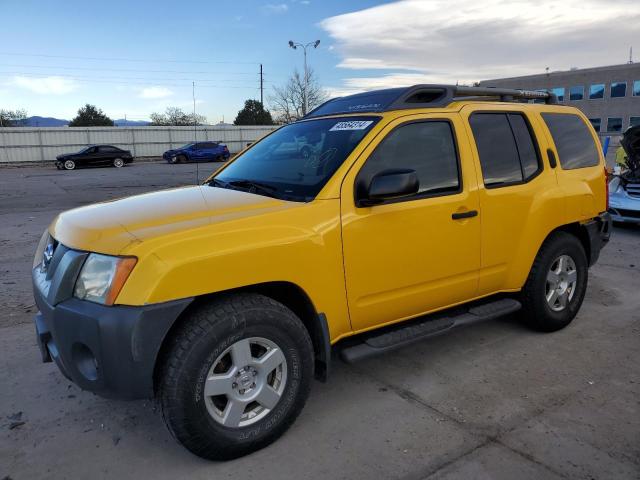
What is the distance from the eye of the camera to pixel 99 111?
199ft

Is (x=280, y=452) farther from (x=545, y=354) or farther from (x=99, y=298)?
(x=545, y=354)

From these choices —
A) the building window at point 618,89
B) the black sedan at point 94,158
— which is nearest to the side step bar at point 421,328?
the black sedan at point 94,158

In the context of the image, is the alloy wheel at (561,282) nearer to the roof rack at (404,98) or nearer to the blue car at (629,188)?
the roof rack at (404,98)

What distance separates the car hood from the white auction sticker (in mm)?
778

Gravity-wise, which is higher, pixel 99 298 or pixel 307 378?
pixel 99 298

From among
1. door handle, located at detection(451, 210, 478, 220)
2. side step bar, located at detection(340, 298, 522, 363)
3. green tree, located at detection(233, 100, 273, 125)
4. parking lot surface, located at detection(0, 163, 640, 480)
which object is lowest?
parking lot surface, located at detection(0, 163, 640, 480)

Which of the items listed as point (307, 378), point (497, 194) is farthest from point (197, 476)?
point (497, 194)

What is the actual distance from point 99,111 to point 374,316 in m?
64.8

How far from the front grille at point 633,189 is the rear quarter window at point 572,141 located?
4913mm

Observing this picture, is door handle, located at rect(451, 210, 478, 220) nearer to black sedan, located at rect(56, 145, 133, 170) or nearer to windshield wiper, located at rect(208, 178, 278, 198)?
windshield wiper, located at rect(208, 178, 278, 198)

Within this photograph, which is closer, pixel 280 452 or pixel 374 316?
pixel 280 452

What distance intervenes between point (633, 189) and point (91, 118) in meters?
60.5

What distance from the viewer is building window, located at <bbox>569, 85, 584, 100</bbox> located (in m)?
60.2

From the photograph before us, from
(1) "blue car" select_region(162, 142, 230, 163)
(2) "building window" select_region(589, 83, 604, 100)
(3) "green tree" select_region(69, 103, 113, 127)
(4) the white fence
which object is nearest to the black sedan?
(1) "blue car" select_region(162, 142, 230, 163)
